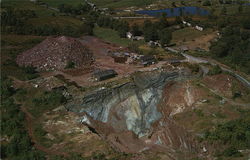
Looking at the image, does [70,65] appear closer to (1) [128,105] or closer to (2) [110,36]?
(1) [128,105]

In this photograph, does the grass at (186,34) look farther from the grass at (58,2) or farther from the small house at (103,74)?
the grass at (58,2)

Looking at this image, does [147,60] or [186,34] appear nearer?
[147,60]

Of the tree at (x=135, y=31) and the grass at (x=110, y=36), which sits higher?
the tree at (x=135, y=31)

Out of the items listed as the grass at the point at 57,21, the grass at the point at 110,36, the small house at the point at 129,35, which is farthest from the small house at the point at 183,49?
the grass at the point at 57,21

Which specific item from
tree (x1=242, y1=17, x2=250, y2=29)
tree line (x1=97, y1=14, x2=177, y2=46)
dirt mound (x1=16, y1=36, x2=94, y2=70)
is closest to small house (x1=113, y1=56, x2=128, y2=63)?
dirt mound (x1=16, y1=36, x2=94, y2=70)

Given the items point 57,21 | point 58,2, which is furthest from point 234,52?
point 58,2

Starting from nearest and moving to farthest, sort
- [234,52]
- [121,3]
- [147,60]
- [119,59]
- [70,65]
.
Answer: [70,65]
[147,60]
[119,59]
[234,52]
[121,3]

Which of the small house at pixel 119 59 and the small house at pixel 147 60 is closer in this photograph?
the small house at pixel 147 60
